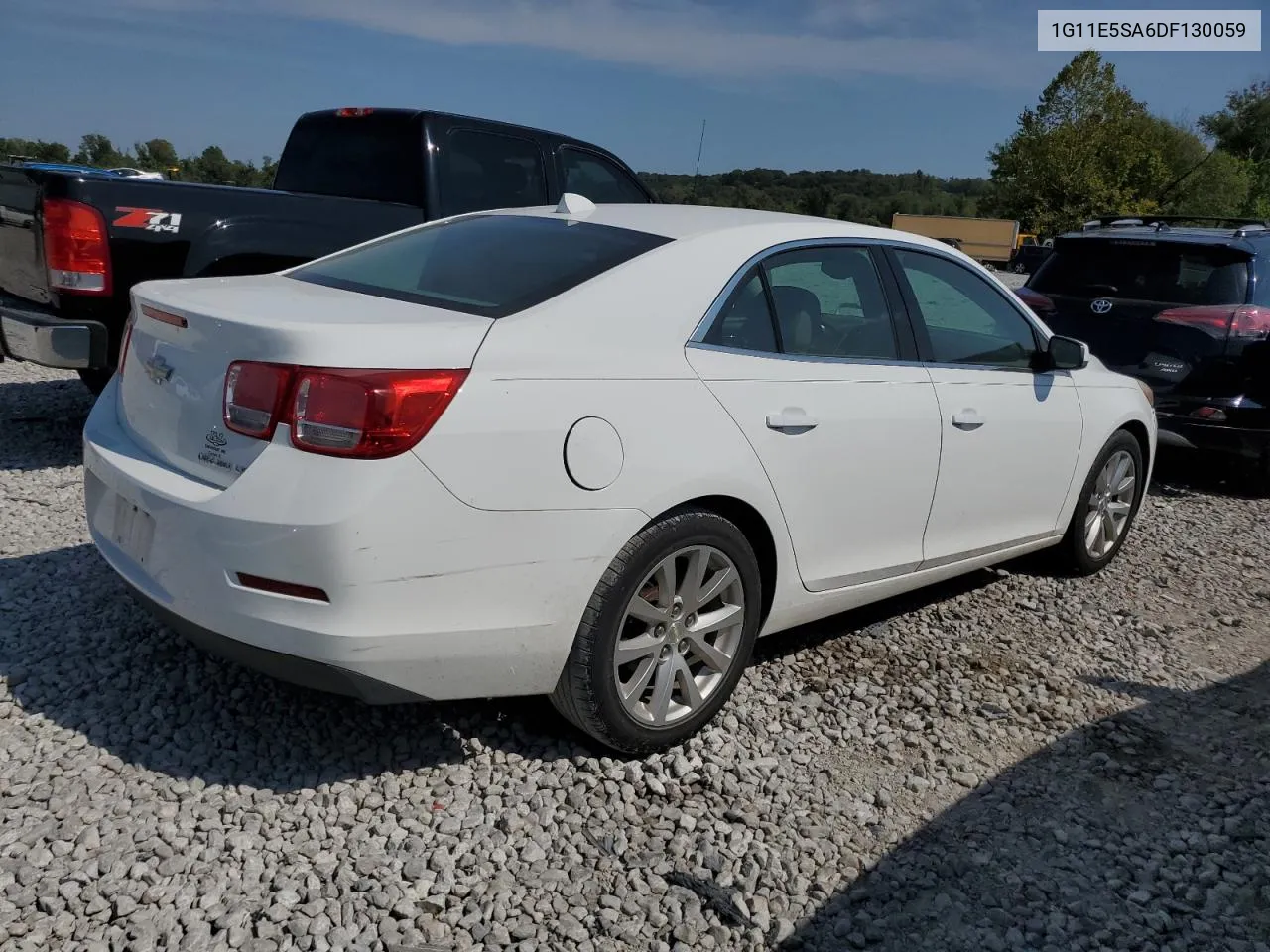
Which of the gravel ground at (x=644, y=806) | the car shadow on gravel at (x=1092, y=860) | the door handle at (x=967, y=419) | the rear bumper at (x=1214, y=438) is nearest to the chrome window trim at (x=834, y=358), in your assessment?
the door handle at (x=967, y=419)

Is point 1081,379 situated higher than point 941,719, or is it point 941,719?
point 1081,379

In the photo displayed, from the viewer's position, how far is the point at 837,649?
4.23 meters

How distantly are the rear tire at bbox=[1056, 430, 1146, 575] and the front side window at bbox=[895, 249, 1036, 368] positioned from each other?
0.89m

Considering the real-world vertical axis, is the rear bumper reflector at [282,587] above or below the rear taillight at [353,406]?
below

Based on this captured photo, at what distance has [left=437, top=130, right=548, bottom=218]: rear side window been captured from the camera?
6.66 m

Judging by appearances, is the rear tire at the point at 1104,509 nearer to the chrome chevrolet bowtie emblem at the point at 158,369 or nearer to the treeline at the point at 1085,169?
the chrome chevrolet bowtie emblem at the point at 158,369

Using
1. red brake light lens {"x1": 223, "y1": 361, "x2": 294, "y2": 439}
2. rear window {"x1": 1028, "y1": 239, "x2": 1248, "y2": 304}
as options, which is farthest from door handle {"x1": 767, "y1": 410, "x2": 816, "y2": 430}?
rear window {"x1": 1028, "y1": 239, "x2": 1248, "y2": 304}

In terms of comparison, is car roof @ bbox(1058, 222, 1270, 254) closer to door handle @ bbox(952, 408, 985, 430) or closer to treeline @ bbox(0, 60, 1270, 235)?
door handle @ bbox(952, 408, 985, 430)

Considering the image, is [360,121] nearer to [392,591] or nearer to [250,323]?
[250,323]

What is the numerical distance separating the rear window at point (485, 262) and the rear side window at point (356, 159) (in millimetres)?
2802

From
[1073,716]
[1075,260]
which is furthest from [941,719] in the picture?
[1075,260]

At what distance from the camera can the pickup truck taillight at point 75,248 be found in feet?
17.2

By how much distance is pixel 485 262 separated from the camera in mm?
3432

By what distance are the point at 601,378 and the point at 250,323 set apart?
90cm
